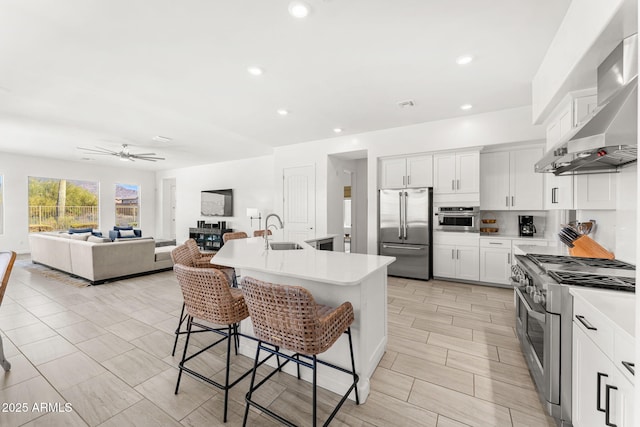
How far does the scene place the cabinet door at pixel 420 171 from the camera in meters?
4.79

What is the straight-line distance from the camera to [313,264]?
6.67ft

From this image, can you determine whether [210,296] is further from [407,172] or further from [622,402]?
[407,172]

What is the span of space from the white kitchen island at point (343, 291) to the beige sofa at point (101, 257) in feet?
11.9

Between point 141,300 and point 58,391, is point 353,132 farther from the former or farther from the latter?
point 58,391

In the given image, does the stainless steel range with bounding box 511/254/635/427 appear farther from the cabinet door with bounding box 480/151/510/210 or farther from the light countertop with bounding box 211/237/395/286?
the cabinet door with bounding box 480/151/510/210

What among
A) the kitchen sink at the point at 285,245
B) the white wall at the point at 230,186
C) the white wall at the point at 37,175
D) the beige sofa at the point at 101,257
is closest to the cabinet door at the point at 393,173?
the kitchen sink at the point at 285,245

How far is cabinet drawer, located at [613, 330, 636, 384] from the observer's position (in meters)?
1.01

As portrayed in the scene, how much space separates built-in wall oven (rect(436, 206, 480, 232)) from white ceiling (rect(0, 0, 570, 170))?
1.58 metres

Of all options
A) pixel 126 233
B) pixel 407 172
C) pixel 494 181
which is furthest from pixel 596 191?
pixel 126 233

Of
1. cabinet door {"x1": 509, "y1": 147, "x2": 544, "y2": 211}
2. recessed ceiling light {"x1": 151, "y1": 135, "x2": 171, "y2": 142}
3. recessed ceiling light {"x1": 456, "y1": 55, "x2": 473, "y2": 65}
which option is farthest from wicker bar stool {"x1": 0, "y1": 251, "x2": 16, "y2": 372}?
cabinet door {"x1": 509, "y1": 147, "x2": 544, "y2": 211}

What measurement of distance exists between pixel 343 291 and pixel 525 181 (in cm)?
420

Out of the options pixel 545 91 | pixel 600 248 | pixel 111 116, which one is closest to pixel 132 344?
pixel 111 116

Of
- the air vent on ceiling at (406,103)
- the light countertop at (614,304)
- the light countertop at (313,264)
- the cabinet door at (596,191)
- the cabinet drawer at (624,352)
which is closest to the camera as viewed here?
the cabinet drawer at (624,352)

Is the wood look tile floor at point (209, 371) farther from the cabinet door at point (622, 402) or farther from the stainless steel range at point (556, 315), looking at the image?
the cabinet door at point (622, 402)
